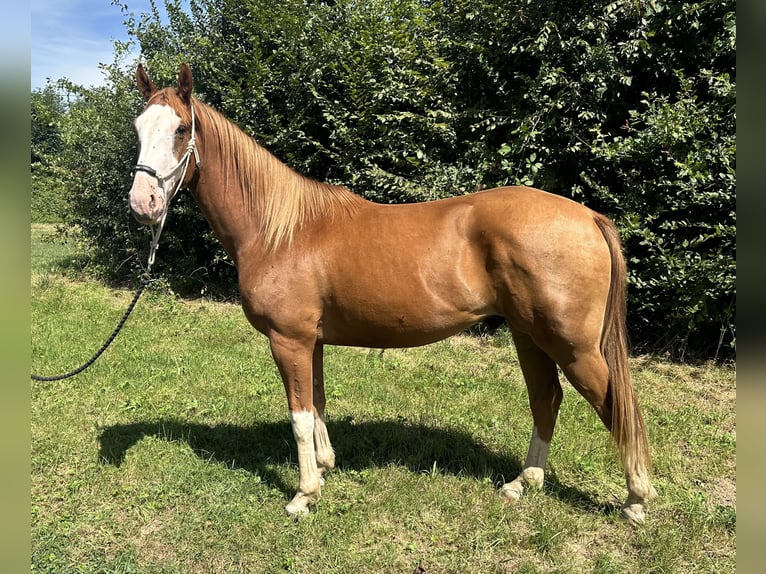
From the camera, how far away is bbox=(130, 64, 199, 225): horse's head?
2.32 meters

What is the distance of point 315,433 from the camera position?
119 inches

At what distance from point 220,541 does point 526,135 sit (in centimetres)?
477

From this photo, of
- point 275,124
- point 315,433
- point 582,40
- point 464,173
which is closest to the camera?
point 315,433

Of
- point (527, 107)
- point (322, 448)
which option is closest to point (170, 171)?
point (322, 448)

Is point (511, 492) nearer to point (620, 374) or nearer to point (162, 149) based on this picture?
point (620, 374)

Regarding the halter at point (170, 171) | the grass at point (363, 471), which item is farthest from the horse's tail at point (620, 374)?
the halter at point (170, 171)

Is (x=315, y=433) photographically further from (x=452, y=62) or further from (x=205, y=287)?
(x=205, y=287)

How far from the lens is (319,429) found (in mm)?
3016

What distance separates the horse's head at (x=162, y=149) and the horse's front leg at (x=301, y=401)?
3.15 ft

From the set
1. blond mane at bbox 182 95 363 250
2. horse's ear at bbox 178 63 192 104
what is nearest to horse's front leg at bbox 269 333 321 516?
blond mane at bbox 182 95 363 250

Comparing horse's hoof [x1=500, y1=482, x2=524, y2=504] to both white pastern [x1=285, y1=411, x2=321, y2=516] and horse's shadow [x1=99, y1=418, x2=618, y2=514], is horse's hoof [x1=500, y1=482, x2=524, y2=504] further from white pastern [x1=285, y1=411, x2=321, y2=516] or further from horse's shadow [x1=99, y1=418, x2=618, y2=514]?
white pastern [x1=285, y1=411, x2=321, y2=516]

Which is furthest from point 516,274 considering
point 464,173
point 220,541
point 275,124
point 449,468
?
point 275,124

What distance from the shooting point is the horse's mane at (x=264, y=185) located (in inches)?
105

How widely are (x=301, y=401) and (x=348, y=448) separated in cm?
94
